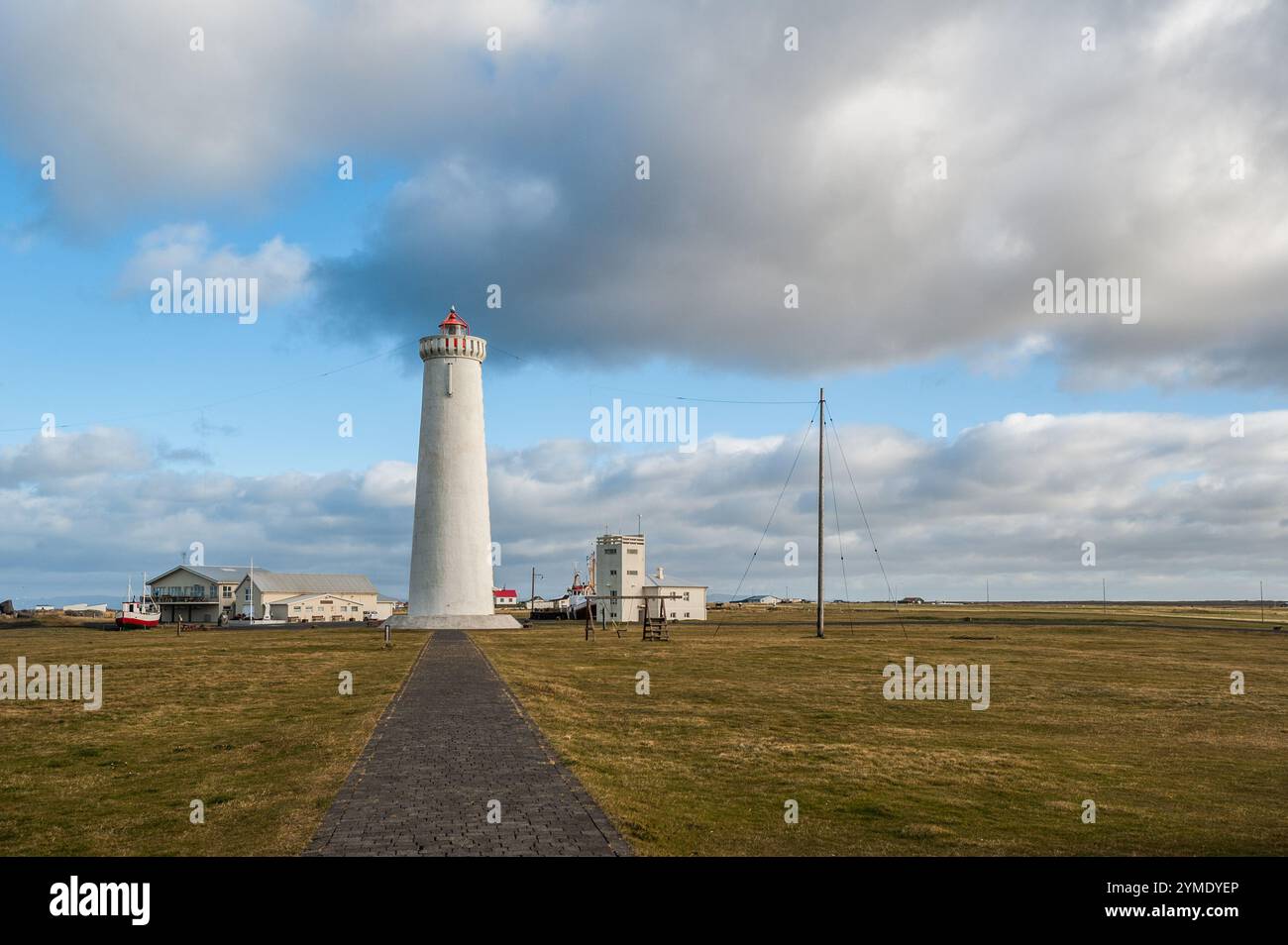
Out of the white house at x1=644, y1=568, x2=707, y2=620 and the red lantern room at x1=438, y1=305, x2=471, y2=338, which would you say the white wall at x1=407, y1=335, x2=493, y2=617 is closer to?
the red lantern room at x1=438, y1=305, x2=471, y2=338

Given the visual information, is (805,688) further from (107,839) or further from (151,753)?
(107,839)

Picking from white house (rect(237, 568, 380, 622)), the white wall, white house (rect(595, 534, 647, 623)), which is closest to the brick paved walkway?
the white wall

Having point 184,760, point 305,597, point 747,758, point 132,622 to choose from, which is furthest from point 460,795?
point 305,597

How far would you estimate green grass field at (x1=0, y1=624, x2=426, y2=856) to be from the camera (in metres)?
10.1

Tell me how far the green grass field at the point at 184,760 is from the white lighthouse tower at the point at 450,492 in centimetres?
2730

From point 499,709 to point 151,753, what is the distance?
6363mm

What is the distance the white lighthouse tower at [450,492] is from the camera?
58.0 m

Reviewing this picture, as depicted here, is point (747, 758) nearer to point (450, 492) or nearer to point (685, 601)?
point (450, 492)

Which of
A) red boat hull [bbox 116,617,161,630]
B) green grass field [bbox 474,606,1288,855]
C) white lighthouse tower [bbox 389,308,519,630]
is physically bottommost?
red boat hull [bbox 116,617,161,630]

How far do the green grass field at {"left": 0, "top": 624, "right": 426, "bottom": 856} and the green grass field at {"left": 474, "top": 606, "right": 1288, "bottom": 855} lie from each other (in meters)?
3.61

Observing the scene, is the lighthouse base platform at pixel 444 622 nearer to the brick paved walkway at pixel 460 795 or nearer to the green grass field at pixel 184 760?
the green grass field at pixel 184 760

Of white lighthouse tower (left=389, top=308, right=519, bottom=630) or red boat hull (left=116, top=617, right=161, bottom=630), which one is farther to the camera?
red boat hull (left=116, top=617, right=161, bottom=630)

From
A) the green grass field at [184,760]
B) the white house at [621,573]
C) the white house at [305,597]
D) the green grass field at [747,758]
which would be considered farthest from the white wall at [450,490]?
the white house at [305,597]

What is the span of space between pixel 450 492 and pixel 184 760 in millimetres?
43234
